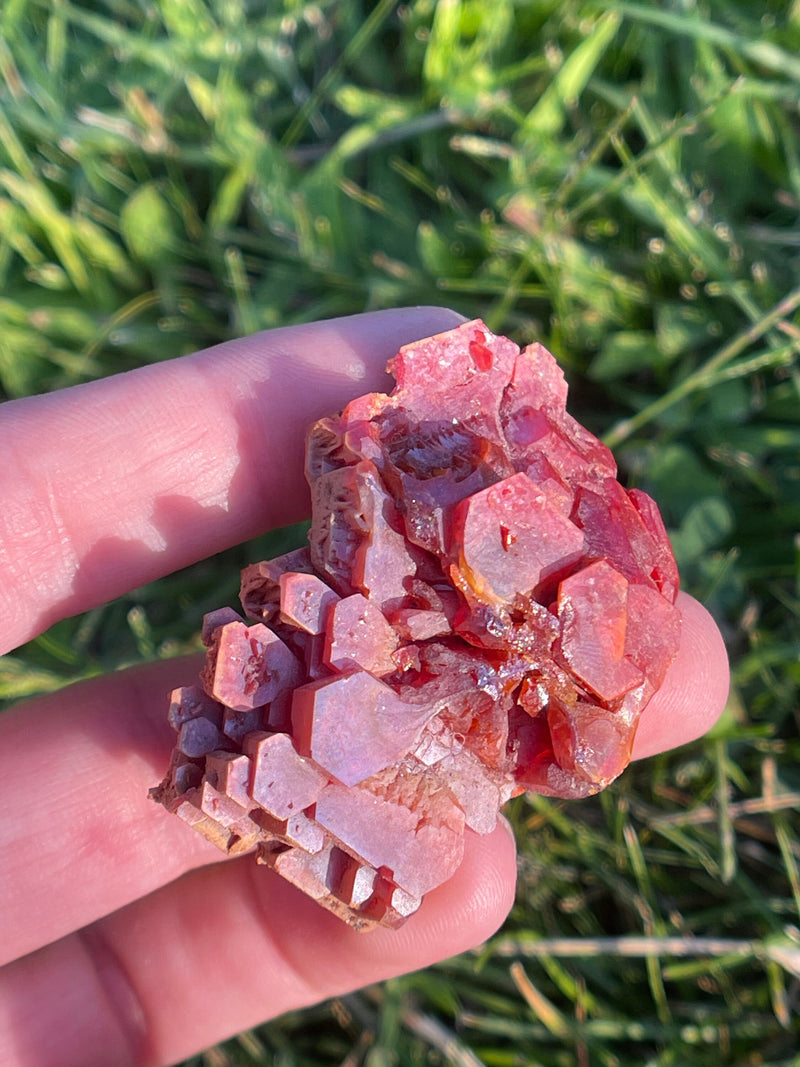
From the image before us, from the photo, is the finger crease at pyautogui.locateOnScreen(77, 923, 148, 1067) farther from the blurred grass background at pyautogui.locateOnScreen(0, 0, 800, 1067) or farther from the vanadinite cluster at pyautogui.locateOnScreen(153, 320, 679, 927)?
the vanadinite cluster at pyautogui.locateOnScreen(153, 320, 679, 927)

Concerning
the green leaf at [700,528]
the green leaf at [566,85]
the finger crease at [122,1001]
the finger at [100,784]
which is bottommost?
the finger crease at [122,1001]

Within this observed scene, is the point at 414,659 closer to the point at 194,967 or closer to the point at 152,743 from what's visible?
the point at 152,743

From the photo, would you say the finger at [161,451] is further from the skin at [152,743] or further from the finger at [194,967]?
the finger at [194,967]

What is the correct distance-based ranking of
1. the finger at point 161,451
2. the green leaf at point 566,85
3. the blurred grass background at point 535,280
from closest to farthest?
the finger at point 161,451 → the blurred grass background at point 535,280 → the green leaf at point 566,85

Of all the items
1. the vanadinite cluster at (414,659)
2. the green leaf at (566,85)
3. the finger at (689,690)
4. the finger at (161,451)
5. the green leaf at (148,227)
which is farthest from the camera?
the green leaf at (148,227)

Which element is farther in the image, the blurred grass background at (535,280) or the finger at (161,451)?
the blurred grass background at (535,280)

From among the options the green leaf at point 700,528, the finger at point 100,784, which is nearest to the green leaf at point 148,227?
the finger at point 100,784

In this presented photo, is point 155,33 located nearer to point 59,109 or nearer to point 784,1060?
point 59,109
